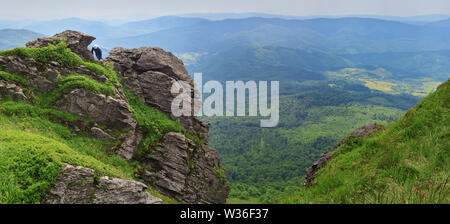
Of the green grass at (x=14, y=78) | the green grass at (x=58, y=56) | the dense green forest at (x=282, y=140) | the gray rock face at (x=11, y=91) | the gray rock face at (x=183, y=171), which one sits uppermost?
the green grass at (x=58, y=56)

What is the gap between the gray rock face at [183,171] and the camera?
1600cm

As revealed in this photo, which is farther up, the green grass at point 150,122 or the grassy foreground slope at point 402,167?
the grassy foreground slope at point 402,167

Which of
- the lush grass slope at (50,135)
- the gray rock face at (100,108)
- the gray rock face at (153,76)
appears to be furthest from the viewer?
the gray rock face at (153,76)

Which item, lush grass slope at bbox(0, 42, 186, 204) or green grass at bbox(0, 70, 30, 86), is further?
green grass at bbox(0, 70, 30, 86)

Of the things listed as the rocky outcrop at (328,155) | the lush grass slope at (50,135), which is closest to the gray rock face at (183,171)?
the lush grass slope at (50,135)

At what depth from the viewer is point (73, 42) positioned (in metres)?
18.1

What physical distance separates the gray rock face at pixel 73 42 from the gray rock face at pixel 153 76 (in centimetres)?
198

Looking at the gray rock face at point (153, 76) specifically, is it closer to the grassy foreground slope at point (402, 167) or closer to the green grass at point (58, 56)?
the green grass at point (58, 56)

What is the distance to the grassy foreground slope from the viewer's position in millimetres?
5336

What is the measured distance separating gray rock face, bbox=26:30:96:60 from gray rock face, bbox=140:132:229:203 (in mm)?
→ 9079

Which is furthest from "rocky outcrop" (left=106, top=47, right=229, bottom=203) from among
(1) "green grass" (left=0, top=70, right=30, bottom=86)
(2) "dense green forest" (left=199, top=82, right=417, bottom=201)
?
(2) "dense green forest" (left=199, top=82, right=417, bottom=201)

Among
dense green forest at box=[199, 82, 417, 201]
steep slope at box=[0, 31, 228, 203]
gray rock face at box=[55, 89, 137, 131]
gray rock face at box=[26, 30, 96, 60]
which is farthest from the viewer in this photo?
dense green forest at box=[199, 82, 417, 201]

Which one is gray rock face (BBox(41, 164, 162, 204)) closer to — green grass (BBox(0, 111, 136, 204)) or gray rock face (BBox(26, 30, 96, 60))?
green grass (BBox(0, 111, 136, 204))

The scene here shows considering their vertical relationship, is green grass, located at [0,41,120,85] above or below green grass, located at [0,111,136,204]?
above
